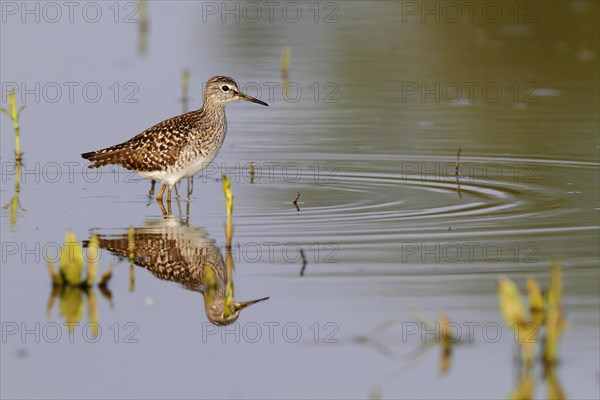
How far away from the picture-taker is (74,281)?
870 cm

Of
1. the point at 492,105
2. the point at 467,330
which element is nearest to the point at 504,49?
the point at 492,105

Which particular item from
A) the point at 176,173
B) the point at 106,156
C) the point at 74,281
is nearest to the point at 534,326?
the point at 74,281

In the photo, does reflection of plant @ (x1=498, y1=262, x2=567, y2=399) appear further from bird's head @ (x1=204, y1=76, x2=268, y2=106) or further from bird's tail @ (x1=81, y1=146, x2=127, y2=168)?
bird's head @ (x1=204, y1=76, x2=268, y2=106)

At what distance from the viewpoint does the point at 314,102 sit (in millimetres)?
17828

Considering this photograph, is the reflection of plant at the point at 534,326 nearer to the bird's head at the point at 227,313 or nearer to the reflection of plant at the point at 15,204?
the bird's head at the point at 227,313

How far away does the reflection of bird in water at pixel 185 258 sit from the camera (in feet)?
27.7

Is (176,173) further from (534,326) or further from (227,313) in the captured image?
(534,326)

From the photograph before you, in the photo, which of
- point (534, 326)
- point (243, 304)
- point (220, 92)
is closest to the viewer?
point (534, 326)

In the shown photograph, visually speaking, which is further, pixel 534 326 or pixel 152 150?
pixel 152 150

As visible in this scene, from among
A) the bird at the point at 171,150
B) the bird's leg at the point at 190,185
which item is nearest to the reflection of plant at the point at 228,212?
the bird at the point at 171,150

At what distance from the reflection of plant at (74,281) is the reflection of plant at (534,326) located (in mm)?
2791

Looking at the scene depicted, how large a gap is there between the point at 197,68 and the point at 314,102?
2736 mm

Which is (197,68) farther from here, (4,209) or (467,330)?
(467,330)

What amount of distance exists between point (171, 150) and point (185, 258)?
2977 millimetres
